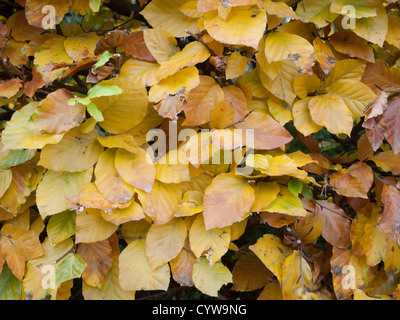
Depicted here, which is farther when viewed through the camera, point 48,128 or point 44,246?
point 44,246

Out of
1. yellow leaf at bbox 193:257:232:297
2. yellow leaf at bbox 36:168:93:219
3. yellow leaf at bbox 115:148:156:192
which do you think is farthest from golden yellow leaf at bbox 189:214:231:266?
yellow leaf at bbox 36:168:93:219

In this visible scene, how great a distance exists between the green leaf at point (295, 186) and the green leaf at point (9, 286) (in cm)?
66

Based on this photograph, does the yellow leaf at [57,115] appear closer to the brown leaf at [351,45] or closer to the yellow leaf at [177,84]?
the yellow leaf at [177,84]

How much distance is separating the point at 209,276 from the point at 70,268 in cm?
30

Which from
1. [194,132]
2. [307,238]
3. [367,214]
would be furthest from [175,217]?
[367,214]

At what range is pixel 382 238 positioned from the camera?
2.68 ft

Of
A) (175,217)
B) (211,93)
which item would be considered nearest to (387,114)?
(211,93)

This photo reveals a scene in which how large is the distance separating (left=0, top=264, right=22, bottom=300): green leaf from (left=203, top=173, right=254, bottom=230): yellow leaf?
0.50 meters

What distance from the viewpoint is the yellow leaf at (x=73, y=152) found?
2.41ft

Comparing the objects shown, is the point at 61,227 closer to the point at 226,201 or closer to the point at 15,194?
the point at 15,194

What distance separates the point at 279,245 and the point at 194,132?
0.33 m
